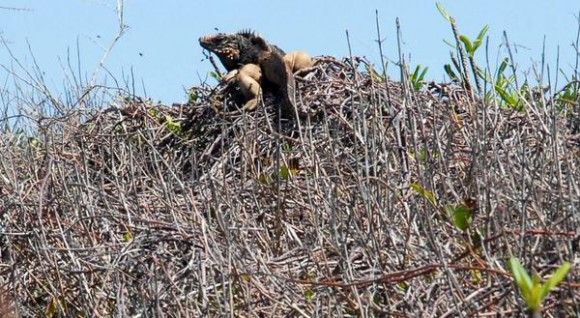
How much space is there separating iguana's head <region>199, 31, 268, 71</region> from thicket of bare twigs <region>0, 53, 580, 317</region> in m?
1.99

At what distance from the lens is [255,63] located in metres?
9.01

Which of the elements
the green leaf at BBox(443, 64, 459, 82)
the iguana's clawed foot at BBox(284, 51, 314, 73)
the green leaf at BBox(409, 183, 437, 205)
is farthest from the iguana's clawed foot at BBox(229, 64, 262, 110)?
the green leaf at BBox(409, 183, 437, 205)

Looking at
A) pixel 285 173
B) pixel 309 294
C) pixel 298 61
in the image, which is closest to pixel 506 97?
pixel 298 61

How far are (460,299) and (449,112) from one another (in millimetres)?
2283

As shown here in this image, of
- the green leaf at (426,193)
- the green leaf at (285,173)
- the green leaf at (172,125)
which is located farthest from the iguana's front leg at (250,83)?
the green leaf at (426,193)

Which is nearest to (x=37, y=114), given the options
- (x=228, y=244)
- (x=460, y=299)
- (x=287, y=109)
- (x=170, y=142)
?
(x=170, y=142)

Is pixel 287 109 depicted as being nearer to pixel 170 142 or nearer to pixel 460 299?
pixel 170 142

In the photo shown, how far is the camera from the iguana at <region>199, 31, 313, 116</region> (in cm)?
818

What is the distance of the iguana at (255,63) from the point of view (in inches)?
322

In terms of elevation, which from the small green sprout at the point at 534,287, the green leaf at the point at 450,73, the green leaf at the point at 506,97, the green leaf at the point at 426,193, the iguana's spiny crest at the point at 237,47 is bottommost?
the small green sprout at the point at 534,287

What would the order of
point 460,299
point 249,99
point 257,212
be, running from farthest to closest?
point 249,99 → point 257,212 → point 460,299

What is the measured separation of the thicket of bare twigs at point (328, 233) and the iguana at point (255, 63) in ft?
2.99

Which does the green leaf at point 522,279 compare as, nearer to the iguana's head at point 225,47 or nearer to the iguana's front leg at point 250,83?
the iguana's front leg at point 250,83

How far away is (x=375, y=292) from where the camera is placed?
184 inches
